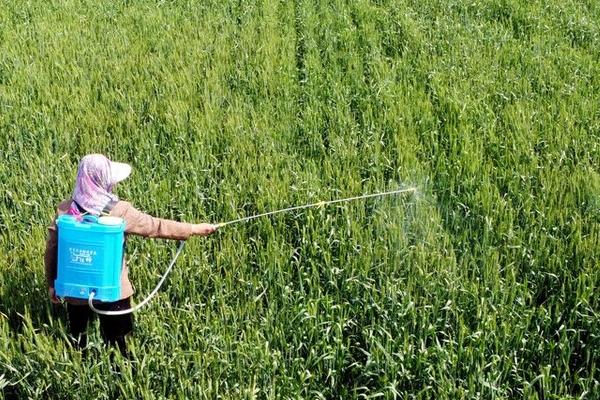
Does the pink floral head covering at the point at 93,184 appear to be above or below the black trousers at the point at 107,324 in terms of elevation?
above

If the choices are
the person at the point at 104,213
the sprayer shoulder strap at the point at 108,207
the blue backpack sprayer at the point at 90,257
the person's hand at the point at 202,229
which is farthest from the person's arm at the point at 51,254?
the person's hand at the point at 202,229

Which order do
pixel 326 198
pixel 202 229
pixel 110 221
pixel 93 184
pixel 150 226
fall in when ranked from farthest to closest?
1. pixel 326 198
2. pixel 202 229
3. pixel 150 226
4. pixel 93 184
5. pixel 110 221

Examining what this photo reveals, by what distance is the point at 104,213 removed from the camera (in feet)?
8.86

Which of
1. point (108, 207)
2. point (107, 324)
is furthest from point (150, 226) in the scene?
point (107, 324)

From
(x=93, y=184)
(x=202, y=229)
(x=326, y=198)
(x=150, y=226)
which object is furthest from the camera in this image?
(x=326, y=198)

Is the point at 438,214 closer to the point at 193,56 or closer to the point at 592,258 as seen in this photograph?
the point at 592,258

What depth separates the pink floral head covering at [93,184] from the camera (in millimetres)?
2670

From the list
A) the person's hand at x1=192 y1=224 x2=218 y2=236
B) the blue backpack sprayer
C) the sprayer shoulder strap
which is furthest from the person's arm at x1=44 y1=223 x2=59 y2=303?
the person's hand at x1=192 y1=224 x2=218 y2=236

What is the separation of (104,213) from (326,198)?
1.57 m

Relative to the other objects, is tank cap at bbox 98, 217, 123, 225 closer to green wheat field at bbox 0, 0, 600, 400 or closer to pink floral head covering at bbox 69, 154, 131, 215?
pink floral head covering at bbox 69, 154, 131, 215

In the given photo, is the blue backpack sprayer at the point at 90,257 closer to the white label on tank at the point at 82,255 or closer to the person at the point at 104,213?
the white label on tank at the point at 82,255

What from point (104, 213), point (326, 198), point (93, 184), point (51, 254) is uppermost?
point (93, 184)

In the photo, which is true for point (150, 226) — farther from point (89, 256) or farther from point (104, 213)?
point (89, 256)

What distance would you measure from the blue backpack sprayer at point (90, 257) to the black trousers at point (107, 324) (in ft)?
0.71
